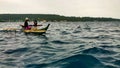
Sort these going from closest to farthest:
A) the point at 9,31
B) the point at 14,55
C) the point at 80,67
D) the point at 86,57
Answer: the point at 80,67
the point at 86,57
the point at 14,55
the point at 9,31

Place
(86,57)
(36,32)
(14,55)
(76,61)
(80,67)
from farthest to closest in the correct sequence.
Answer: (36,32) < (14,55) < (86,57) < (76,61) < (80,67)

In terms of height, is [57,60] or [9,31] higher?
[57,60]

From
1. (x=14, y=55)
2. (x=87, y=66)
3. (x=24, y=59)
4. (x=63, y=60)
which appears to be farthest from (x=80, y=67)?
(x=14, y=55)

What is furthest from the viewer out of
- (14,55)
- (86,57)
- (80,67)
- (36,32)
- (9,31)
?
(9,31)

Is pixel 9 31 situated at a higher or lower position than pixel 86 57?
lower

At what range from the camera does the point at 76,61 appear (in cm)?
1242

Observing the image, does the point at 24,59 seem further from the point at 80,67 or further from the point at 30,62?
the point at 80,67

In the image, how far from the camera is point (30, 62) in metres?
12.6

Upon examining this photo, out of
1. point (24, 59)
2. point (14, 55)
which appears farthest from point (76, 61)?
point (14, 55)

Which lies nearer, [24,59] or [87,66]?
[87,66]

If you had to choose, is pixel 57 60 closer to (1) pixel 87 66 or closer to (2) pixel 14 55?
(1) pixel 87 66

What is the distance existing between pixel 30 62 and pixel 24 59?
97cm

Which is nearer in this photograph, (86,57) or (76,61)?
(76,61)

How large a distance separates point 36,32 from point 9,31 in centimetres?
862
